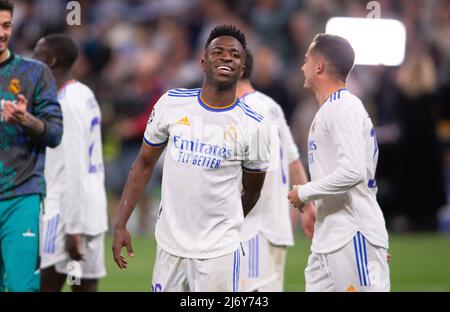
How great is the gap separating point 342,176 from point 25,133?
2139 mm

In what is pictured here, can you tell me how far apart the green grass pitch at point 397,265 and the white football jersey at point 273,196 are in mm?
2633

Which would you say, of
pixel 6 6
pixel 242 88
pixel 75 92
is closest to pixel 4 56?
pixel 6 6

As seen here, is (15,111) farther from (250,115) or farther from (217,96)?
(250,115)

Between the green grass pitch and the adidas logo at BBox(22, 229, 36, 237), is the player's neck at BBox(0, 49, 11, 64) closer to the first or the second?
the adidas logo at BBox(22, 229, 36, 237)

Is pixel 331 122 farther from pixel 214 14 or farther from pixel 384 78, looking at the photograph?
pixel 214 14

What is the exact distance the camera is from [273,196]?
7.82 m

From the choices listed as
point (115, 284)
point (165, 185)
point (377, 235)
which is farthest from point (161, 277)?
point (115, 284)

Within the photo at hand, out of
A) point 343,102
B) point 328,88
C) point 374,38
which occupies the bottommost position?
point 343,102

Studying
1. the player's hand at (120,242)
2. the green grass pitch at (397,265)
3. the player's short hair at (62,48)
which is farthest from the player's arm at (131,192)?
the green grass pitch at (397,265)

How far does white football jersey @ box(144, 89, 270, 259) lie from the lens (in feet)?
19.4

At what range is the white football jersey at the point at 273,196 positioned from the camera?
305 inches

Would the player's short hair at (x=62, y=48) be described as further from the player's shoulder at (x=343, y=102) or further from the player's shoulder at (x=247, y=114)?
the player's shoulder at (x=343, y=102)

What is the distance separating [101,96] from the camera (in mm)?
15336
